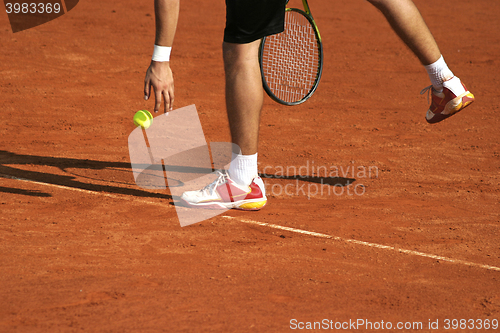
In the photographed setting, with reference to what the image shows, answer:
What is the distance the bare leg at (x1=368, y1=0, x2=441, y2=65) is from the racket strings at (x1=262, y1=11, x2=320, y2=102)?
108cm

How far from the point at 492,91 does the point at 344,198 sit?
12.1ft

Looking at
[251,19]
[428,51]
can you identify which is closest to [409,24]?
[428,51]

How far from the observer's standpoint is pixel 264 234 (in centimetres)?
308

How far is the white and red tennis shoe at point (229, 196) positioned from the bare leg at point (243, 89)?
0.27m

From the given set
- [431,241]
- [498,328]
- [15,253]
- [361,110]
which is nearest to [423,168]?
[431,241]

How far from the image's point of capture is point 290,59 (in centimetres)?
448

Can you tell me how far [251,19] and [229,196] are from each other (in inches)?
41.6

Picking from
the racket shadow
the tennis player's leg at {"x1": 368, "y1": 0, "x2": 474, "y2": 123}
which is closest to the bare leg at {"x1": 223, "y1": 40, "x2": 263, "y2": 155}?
the racket shadow

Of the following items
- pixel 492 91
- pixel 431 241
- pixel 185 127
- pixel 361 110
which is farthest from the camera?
pixel 492 91

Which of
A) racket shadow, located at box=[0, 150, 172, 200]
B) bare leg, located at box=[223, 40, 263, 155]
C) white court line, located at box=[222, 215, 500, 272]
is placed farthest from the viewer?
racket shadow, located at box=[0, 150, 172, 200]

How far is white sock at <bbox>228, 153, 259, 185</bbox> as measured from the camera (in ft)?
11.0

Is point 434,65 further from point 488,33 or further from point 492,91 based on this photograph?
point 488,33

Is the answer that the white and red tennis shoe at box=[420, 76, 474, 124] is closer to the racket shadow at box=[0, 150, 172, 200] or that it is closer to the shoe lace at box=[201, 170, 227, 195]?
the shoe lace at box=[201, 170, 227, 195]

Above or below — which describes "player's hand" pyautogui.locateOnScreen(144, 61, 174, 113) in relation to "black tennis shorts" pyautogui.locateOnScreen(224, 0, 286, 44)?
below
